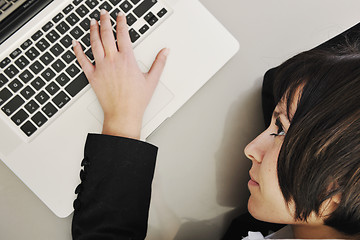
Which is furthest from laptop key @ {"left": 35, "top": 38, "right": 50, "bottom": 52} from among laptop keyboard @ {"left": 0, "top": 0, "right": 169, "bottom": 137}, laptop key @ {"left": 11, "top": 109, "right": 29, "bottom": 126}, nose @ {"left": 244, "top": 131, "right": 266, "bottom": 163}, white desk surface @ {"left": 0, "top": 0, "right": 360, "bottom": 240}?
nose @ {"left": 244, "top": 131, "right": 266, "bottom": 163}

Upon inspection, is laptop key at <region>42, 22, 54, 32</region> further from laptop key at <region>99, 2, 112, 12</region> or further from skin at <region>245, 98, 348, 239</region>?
skin at <region>245, 98, 348, 239</region>

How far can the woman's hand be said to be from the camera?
1.96 ft

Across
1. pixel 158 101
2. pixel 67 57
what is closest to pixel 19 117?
pixel 67 57

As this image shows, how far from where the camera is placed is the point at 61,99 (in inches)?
23.1

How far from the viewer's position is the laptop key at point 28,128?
1.90 ft

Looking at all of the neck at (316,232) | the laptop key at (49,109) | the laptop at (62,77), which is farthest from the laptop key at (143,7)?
the neck at (316,232)

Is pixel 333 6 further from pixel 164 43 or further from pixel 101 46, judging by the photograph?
pixel 101 46

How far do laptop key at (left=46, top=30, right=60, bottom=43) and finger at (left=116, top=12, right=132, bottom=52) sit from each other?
10 cm

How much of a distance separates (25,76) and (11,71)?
0.08 ft

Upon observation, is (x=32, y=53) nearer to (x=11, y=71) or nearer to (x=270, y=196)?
(x=11, y=71)

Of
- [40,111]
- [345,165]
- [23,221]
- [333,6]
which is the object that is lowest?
[345,165]

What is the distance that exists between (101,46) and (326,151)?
15.2 inches

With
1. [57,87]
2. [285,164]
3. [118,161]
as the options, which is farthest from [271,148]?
[57,87]

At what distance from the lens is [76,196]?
598mm
